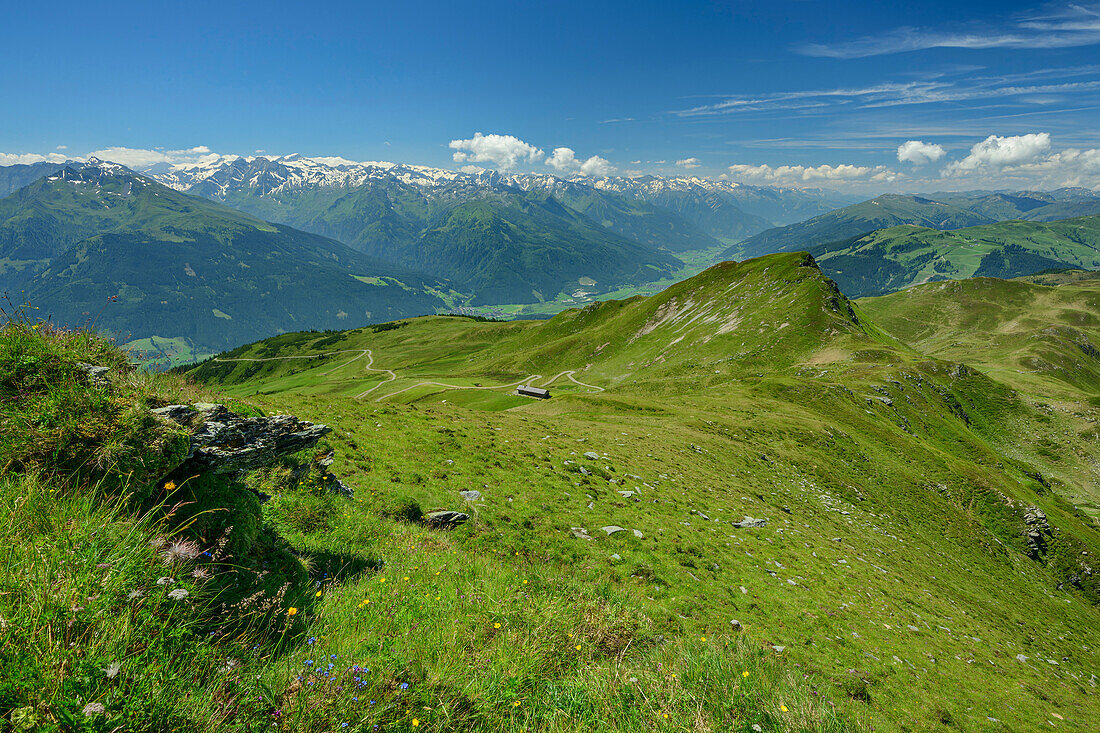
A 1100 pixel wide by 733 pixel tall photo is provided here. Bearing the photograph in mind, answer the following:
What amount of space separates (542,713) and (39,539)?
6184 millimetres

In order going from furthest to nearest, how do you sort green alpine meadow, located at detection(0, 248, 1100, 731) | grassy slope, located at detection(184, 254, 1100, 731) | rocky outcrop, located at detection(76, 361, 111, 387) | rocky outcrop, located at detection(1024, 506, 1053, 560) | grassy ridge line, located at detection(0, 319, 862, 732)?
rocky outcrop, located at detection(1024, 506, 1053, 560) < grassy slope, located at detection(184, 254, 1100, 731) < rocky outcrop, located at detection(76, 361, 111, 387) < green alpine meadow, located at detection(0, 248, 1100, 731) < grassy ridge line, located at detection(0, 319, 862, 732)

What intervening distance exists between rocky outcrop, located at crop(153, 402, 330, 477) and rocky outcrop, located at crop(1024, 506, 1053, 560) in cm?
5265

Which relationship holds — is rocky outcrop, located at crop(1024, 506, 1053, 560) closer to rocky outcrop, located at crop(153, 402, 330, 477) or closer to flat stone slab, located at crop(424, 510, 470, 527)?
flat stone slab, located at crop(424, 510, 470, 527)

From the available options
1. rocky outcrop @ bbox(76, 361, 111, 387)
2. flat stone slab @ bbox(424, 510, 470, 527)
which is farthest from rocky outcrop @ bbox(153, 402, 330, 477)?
flat stone slab @ bbox(424, 510, 470, 527)

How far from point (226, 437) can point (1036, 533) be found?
2144 inches

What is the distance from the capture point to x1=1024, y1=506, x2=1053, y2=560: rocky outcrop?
111 feet

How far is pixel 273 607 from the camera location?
612 cm

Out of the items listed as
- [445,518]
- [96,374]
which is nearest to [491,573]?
[445,518]

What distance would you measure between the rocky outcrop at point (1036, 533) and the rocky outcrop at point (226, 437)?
173 feet

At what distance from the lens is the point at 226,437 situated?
26.3 feet

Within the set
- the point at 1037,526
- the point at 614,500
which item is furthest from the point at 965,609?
the point at 1037,526

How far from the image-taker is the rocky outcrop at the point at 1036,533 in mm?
33719

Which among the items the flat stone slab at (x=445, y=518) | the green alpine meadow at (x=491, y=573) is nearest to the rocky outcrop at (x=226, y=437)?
the green alpine meadow at (x=491, y=573)

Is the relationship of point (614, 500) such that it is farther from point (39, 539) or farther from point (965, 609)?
point (965, 609)
